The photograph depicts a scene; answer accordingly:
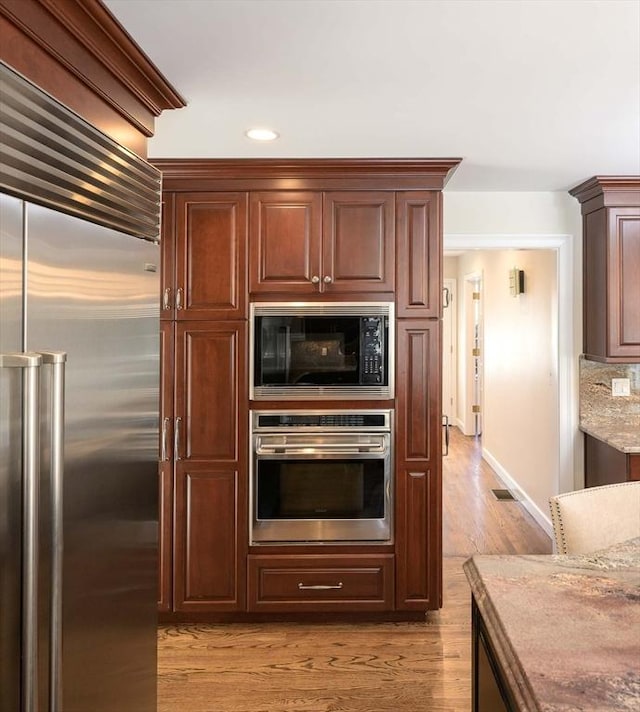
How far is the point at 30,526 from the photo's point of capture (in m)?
1.13

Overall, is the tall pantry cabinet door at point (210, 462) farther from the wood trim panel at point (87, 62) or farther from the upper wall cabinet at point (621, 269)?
the upper wall cabinet at point (621, 269)

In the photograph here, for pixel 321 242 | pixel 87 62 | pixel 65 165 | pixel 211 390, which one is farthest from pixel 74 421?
pixel 321 242

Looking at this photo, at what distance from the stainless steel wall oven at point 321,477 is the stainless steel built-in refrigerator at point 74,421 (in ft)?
3.67

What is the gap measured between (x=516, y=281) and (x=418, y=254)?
2.48 m

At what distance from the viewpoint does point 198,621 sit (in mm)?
3049

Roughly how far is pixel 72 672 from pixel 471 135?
2380 millimetres

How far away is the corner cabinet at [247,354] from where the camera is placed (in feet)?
9.64

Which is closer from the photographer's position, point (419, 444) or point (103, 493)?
point (103, 493)

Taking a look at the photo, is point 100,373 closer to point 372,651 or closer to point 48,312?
point 48,312

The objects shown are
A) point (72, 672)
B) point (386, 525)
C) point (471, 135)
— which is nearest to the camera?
point (72, 672)

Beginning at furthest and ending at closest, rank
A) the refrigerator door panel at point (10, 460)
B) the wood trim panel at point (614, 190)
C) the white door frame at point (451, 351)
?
the white door frame at point (451, 351) → the wood trim panel at point (614, 190) → the refrigerator door panel at point (10, 460)

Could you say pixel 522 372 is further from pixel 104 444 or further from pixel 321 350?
pixel 104 444

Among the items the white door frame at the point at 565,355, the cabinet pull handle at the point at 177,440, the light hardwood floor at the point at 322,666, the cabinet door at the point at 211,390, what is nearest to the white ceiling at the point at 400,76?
the white door frame at the point at 565,355

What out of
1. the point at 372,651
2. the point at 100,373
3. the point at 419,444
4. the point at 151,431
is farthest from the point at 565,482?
the point at 100,373
